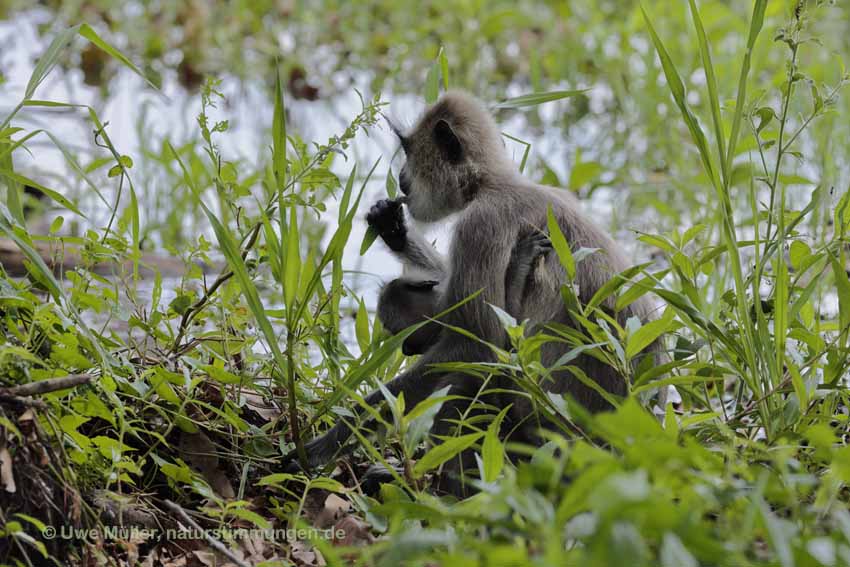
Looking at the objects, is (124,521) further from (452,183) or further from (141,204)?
(141,204)

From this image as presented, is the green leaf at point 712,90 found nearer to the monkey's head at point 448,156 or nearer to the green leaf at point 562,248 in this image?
the green leaf at point 562,248

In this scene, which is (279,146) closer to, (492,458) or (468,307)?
(468,307)

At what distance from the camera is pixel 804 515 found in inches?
78.3

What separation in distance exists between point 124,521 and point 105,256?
3.17 ft

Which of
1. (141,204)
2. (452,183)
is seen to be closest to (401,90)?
(141,204)

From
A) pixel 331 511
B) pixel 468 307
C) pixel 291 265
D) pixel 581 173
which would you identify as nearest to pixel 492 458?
pixel 331 511

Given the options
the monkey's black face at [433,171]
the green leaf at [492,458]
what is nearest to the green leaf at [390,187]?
the monkey's black face at [433,171]

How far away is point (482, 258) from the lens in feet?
13.5

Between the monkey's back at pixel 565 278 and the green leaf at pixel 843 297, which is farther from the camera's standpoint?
the monkey's back at pixel 565 278

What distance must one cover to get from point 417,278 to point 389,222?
298mm

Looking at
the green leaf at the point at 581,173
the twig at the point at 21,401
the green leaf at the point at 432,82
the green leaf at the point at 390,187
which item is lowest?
the twig at the point at 21,401

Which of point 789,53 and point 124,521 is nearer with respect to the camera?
point 124,521

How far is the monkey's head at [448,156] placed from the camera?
463cm

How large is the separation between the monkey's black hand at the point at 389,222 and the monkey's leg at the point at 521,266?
72 centimetres
